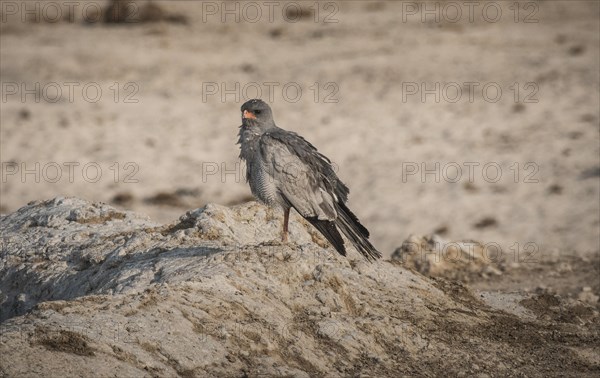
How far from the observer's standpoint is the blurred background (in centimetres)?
1808

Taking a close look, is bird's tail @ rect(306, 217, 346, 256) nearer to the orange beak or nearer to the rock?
the orange beak

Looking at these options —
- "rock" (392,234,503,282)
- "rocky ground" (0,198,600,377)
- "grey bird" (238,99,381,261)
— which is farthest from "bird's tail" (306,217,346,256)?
"rock" (392,234,503,282)

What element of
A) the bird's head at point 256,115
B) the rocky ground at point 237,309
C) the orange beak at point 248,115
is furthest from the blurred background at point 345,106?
the orange beak at point 248,115

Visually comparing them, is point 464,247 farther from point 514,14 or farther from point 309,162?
point 514,14

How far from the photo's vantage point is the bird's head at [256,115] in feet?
31.1

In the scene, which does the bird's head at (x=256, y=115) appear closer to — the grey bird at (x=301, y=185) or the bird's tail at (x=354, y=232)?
the grey bird at (x=301, y=185)

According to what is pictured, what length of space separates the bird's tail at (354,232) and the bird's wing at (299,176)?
0.31ft

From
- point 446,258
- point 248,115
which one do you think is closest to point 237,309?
point 248,115

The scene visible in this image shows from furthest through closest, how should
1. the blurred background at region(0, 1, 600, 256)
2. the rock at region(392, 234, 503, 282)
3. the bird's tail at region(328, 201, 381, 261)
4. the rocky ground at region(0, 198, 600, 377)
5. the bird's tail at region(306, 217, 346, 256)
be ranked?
the blurred background at region(0, 1, 600, 256), the rock at region(392, 234, 503, 282), the bird's tail at region(328, 201, 381, 261), the bird's tail at region(306, 217, 346, 256), the rocky ground at region(0, 198, 600, 377)

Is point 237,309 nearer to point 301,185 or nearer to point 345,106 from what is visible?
point 301,185

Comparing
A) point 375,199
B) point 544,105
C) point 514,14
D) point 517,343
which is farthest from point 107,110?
point 517,343

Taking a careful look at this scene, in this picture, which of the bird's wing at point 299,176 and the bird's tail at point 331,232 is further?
the bird's wing at point 299,176

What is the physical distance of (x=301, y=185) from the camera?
917cm

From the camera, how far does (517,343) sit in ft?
30.8
